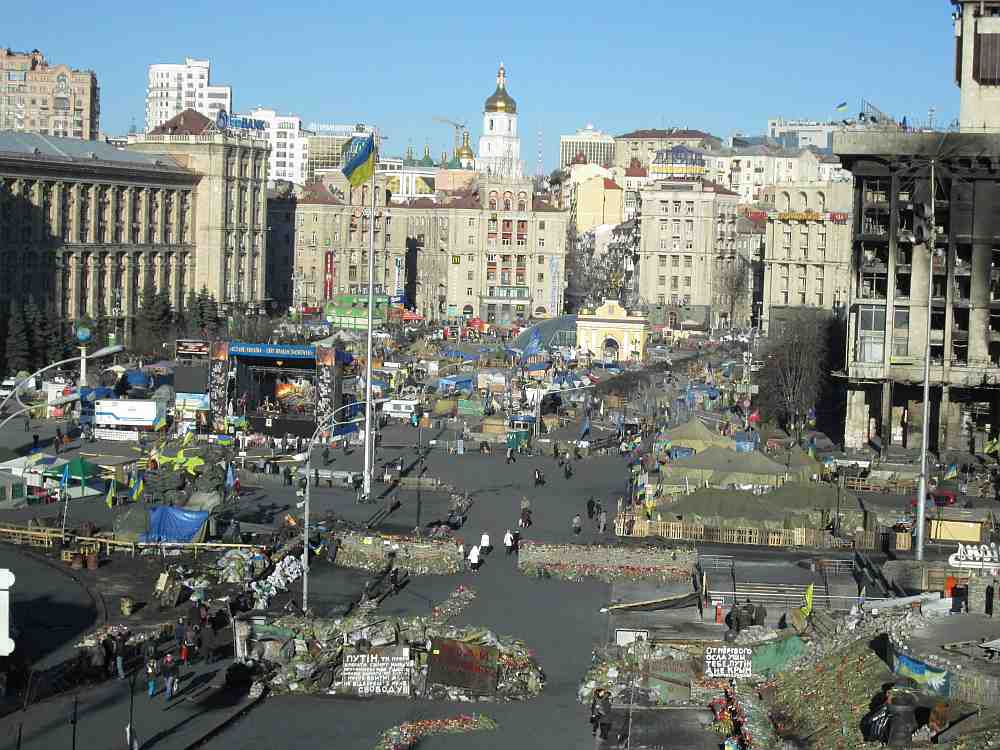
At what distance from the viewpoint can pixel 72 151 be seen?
116 m

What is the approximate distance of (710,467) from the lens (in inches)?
2074

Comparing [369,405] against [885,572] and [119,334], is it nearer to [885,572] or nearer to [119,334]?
[885,572]

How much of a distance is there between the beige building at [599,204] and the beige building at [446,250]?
39103 mm

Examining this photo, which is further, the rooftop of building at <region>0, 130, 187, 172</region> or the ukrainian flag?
the rooftop of building at <region>0, 130, 187, 172</region>

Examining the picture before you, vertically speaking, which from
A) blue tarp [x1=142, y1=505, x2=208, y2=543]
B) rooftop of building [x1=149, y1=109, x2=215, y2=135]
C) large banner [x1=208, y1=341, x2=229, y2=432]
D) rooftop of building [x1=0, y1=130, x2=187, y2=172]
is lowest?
blue tarp [x1=142, y1=505, x2=208, y2=543]

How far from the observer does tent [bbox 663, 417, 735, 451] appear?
59094 mm

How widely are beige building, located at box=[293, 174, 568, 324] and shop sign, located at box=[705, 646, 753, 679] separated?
98239mm

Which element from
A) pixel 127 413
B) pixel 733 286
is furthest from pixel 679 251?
pixel 127 413

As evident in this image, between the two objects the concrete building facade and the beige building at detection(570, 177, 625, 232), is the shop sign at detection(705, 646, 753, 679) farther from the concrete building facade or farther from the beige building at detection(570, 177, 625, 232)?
the beige building at detection(570, 177, 625, 232)

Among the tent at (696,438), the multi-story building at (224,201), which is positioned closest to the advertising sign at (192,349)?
the tent at (696,438)

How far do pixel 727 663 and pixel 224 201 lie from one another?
9961 cm

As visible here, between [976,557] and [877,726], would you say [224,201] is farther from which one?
Result: [877,726]

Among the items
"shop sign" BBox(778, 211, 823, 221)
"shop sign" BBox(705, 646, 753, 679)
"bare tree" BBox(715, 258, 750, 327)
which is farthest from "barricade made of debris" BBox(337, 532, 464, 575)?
"bare tree" BBox(715, 258, 750, 327)

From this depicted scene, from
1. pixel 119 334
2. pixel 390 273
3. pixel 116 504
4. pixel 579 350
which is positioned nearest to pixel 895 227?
pixel 116 504
